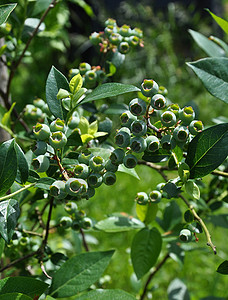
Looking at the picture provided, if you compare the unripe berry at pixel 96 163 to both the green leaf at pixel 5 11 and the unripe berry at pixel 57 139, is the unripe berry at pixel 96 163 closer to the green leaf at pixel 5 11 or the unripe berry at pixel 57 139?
the unripe berry at pixel 57 139

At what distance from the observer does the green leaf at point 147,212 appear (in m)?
0.70

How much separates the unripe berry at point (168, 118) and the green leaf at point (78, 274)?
0.24 meters

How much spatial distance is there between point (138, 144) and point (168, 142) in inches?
1.8

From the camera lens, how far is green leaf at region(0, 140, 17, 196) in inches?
17.5

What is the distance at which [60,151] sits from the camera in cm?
49

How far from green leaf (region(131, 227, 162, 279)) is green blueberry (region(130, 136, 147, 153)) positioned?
0.96 ft

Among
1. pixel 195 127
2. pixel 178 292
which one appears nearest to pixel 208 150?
pixel 195 127

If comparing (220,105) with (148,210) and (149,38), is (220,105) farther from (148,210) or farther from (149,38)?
(148,210)

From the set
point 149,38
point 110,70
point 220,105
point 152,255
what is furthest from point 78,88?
point 149,38

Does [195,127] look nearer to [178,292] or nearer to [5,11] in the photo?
[5,11]

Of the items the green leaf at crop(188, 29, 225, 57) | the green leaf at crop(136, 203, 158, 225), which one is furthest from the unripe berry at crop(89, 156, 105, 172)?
the green leaf at crop(188, 29, 225, 57)

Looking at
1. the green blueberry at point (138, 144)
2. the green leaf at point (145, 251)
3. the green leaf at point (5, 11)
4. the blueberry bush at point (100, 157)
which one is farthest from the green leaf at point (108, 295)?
the green leaf at point (5, 11)

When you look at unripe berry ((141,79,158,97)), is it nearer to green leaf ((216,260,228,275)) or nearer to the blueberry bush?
the blueberry bush

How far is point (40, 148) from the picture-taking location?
16.9 inches
